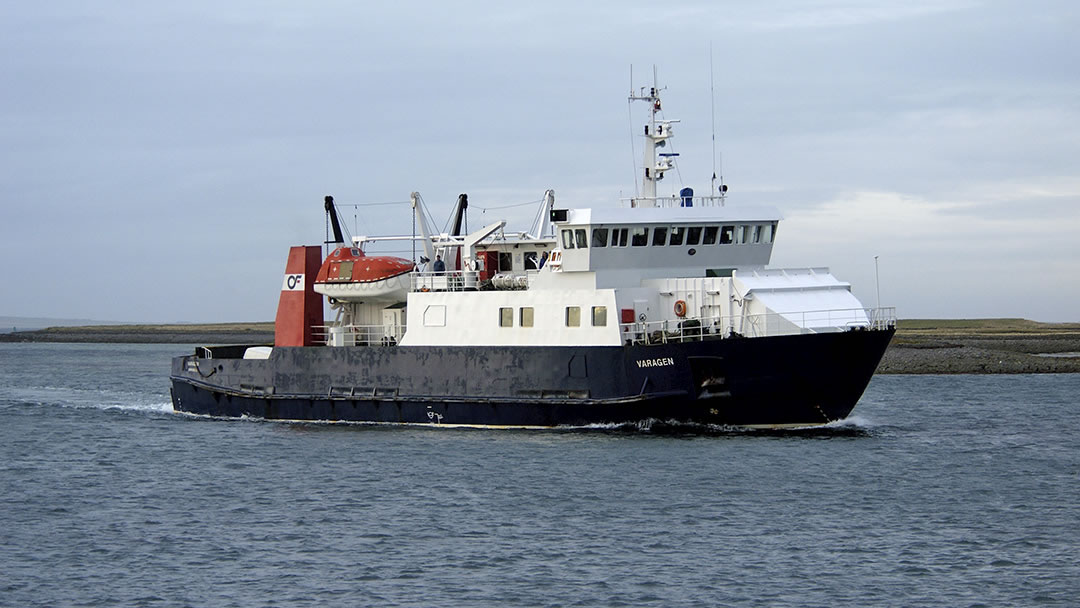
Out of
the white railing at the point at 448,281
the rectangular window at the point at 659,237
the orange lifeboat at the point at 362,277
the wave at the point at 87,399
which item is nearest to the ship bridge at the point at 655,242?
the rectangular window at the point at 659,237

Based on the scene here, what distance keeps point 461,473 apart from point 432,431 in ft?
16.3

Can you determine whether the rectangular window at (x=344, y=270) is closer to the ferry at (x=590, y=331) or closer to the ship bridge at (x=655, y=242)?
the ferry at (x=590, y=331)

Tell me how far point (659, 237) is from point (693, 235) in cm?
78

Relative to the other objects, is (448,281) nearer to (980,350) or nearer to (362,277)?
(362,277)

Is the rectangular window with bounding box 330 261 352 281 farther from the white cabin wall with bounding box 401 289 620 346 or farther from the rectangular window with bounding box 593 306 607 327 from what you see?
the rectangular window with bounding box 593 306 607 327

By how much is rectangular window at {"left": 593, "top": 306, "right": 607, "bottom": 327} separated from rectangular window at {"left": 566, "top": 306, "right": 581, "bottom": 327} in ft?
1.19

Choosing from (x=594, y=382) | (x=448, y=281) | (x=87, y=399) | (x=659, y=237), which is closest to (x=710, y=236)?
(x=659, y=237)

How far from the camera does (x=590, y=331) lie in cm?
2442

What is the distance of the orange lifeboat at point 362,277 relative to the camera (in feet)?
93.9

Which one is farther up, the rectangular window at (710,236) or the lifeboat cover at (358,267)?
the rectangular window at (710,236)

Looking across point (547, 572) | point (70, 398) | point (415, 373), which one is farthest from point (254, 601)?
point (70, 398)

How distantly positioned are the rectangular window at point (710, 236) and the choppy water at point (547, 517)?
428 cm

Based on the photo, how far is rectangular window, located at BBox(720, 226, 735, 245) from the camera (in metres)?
25.9

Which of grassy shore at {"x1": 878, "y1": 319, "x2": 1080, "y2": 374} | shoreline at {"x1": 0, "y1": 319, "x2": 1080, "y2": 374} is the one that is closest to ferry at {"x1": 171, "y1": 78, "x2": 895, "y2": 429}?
shoreline at {"x1": 0, "y1": 319, "x2": 1080, "y2": 374}
